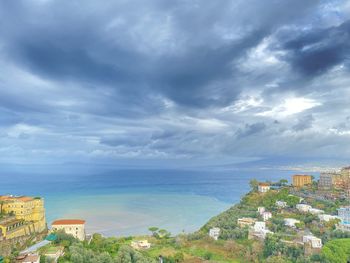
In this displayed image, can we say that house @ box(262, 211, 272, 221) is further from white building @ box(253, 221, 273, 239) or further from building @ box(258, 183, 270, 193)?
building @ box(258, 183, 270, 193)

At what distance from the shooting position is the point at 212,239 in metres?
28.6

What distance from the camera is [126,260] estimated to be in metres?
20.2

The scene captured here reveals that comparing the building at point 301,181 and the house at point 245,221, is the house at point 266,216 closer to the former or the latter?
the house at point 245,221

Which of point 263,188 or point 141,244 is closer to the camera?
point 141,244

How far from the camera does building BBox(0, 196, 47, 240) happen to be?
2234cm

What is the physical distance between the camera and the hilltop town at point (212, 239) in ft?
68.2

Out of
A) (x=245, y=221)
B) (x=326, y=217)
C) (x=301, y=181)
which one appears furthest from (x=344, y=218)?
(x=301, y=181)

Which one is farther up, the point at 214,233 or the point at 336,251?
the point at 336,251

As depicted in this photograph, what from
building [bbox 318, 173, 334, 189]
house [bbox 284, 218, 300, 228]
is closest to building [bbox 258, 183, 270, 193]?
building [bbox 318, 173, 334, 189]

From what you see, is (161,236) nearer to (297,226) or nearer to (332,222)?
(297,226)

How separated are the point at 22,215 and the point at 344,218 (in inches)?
1047

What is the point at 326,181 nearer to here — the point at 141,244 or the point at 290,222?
the point at 290,222

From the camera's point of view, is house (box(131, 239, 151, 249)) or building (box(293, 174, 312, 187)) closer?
house (box(131, 239, 151, 249))

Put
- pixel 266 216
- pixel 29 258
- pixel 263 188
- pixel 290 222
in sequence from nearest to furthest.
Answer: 1. pixel 29 258
2. pixel 290 222
3. pixel 266 216
4. pixel 263 188
